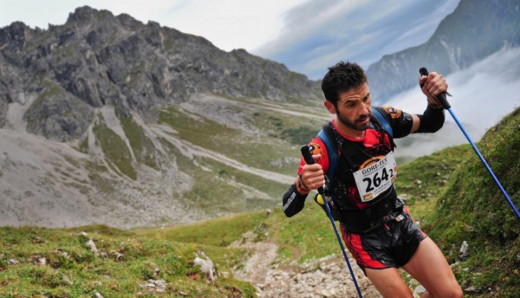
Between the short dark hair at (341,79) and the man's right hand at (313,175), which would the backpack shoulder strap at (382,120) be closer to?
the short dark hair at (341,79)

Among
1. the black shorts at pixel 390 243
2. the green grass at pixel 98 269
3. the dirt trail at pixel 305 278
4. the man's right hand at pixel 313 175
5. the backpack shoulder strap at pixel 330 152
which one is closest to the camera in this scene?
the man's right hand at pixel 313 175

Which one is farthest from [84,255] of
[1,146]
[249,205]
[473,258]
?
[1,146]

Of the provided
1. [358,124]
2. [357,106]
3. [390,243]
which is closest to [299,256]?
[390,243]

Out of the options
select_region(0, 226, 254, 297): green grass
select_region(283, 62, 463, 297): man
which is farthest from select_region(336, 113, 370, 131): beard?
select_region(0, 226, 254, 297): green grass

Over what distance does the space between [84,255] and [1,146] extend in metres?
223

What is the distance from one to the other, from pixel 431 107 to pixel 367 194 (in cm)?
221

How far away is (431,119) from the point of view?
643 centimetres

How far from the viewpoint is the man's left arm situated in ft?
20.1

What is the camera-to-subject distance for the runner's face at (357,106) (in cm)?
548

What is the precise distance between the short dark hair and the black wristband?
1.78 metres

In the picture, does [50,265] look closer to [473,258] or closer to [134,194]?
[473,258]

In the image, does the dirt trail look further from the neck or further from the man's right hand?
the man's right hand

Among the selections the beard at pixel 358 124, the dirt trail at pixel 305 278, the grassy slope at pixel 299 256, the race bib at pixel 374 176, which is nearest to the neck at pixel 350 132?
the beard at pixel 358 124

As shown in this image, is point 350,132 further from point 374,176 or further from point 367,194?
point 367,194
